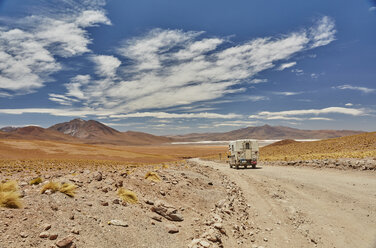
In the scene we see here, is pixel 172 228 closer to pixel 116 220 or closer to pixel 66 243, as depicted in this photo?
pixel 116 220

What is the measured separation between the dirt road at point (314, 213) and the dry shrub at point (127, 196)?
4.16 meters

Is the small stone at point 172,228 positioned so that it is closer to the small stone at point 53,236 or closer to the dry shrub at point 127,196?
the dry shrub at point 127,196

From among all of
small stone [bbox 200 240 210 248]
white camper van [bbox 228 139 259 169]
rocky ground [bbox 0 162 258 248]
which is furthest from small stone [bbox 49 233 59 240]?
white camper van [bbox 228 139 259 169]

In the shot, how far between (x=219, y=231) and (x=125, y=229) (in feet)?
8.99

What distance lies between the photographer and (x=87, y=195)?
23.2 ft

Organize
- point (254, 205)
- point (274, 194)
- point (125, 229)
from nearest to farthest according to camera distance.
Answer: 1. point (125, 229)
2. point (254, 205)
3. point (274, 194)

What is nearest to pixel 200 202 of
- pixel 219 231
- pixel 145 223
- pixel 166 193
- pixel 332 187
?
pixel 166 193

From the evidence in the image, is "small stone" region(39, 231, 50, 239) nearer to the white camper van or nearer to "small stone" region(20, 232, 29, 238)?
"small stone" region(20, 232, 29, 238)

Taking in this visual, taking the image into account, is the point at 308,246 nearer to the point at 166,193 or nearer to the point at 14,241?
the point at 166,193

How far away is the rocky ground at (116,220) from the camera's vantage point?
4.72m

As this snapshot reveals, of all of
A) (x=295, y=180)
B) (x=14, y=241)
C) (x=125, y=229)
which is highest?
(x=14, y=241)

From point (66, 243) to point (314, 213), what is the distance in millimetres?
9402

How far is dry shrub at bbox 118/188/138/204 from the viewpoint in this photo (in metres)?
7.37

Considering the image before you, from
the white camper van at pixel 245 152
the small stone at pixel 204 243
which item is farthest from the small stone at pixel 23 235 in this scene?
the white camper van at pixel 245 152
